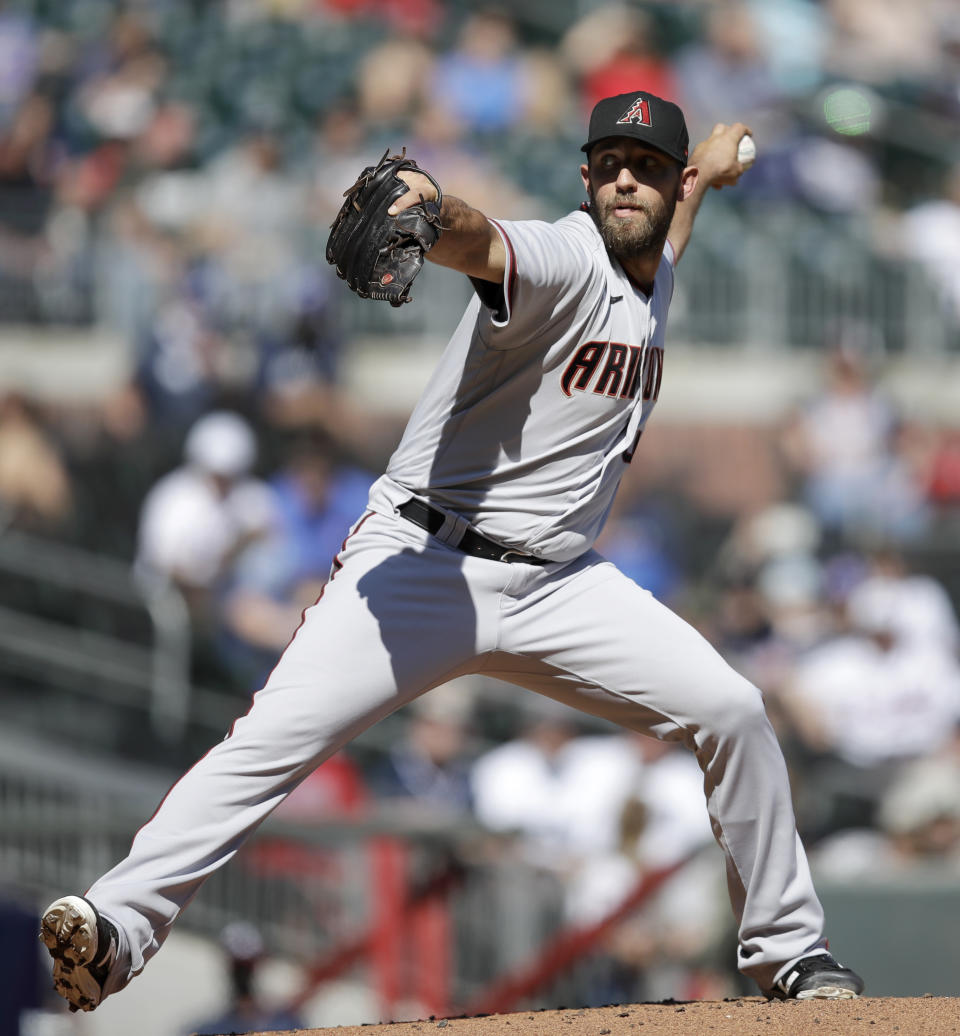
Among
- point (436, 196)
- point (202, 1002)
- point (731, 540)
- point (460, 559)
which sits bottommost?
point (202, 1002)

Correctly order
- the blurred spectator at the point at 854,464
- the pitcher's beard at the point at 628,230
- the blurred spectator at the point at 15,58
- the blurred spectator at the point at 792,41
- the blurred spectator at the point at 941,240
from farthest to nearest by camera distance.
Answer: the blurred spectator at the point at 792,41, the blurred spectator at the point at 15,58, the blurred spectator at the point at 941,240, the blurred spectator at the point at 854,464, the pitcher's beard at the point at 628,230

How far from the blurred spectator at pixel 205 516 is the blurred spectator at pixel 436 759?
1.26 metres

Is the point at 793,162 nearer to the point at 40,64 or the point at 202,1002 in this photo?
the point at 40,64

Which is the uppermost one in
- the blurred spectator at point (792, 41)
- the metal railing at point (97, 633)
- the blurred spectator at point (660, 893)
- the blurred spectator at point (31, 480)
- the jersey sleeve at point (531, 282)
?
the blurred spectator at point (792, 41)

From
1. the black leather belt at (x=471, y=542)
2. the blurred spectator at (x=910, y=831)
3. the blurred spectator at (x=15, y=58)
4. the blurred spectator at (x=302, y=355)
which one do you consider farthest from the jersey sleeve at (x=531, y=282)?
the blurred spectator at (x=15, y=58)

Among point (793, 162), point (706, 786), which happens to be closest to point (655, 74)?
point (793, 162)

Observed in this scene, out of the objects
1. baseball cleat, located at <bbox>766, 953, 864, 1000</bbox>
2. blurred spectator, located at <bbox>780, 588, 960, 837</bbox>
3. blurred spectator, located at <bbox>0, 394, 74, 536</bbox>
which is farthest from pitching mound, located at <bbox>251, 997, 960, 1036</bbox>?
blurred spectator, located at <bbox>0, 394, 74, 536</bbox>

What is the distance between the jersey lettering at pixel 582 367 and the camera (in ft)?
10.4

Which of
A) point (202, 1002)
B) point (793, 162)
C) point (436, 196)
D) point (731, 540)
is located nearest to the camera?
point (436, 196)

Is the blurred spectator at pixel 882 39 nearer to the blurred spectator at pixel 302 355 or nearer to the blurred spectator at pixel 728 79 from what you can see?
the blurred spectator at pixel 728 79

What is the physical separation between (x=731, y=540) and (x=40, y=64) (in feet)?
19.3

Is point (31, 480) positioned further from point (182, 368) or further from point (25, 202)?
point (25, 202)

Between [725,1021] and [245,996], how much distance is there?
2697 mm

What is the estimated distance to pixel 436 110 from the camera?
10148 millimetres
